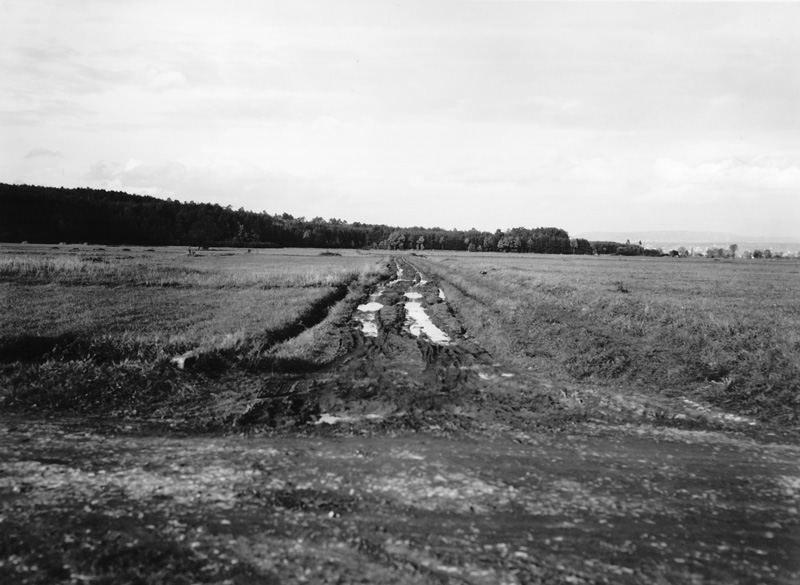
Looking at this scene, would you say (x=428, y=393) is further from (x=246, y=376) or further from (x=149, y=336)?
(x=149, y=336)

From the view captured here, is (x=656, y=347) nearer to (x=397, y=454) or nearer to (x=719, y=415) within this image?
(x=719, y=415)

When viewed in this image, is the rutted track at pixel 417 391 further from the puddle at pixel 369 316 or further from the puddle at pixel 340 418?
the puddle at pixel 369 316

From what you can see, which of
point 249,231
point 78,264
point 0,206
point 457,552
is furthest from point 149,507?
point 249,231

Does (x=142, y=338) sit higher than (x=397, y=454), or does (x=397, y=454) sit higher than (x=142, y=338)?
(x=142, y=338)

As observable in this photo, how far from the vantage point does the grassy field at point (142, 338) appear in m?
11.3

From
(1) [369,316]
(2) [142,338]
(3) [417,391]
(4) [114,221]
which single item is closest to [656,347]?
(3) [417,391]

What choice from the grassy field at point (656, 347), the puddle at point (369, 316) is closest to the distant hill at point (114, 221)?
the puddle at point (369, 316)

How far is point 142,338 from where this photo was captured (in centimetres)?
1559

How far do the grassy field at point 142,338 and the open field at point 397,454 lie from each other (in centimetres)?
10

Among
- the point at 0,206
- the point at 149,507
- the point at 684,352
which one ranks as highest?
the point at 0,206

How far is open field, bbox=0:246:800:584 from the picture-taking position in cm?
551

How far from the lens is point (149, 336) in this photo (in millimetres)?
16297

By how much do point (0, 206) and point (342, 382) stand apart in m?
143

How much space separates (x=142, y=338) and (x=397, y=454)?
10978 millimetres
